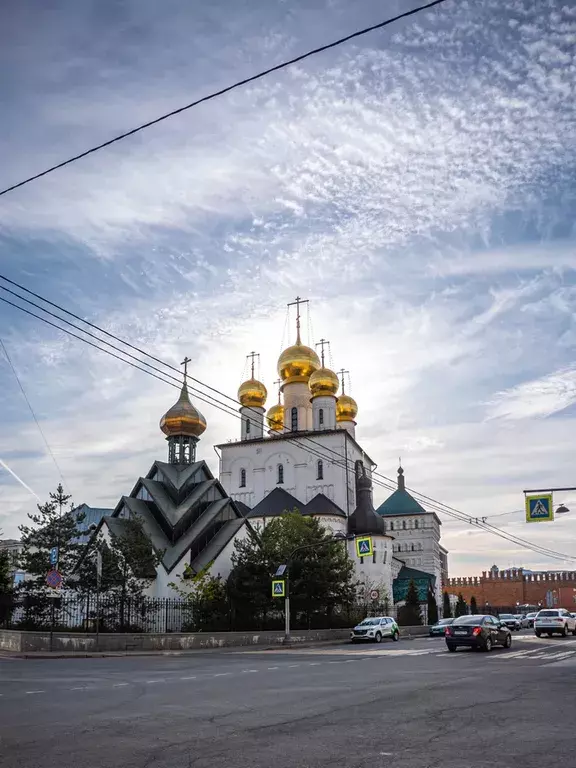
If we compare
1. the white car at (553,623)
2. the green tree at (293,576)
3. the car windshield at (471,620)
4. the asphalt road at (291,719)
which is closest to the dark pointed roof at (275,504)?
the green tree at (293,576)

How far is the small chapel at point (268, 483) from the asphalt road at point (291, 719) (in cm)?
2836

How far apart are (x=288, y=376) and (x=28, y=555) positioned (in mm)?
37374

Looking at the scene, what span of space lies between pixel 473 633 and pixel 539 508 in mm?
5933

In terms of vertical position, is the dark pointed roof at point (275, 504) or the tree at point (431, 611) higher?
the dark pointed roof at point (275, 504)

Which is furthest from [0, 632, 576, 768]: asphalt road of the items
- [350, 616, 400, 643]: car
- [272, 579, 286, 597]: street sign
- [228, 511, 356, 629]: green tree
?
[228, 511, 356, 629]: green tree

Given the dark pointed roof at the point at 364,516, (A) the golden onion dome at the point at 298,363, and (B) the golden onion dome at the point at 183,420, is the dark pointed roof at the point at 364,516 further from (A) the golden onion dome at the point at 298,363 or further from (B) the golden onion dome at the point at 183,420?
(B) the golden onion dome at the point at 183,420

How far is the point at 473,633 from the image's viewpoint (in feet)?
77.8

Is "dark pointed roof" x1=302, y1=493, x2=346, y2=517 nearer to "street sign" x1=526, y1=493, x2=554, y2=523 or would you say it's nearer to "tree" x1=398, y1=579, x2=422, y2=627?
"tree" x1=398, y1=579, x2=422, y2=627

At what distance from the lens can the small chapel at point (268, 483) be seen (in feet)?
148

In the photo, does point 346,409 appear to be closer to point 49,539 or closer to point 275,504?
point 275,504

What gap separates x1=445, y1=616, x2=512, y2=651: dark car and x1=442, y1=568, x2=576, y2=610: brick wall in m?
83.7

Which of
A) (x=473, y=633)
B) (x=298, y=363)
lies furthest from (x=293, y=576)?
(x=298, y=363)

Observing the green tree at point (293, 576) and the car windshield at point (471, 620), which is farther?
the green tree at point (293, 576)

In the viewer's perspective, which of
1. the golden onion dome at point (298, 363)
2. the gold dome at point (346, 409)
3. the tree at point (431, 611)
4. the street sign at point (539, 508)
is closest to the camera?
the street sign at point (539, 508)
